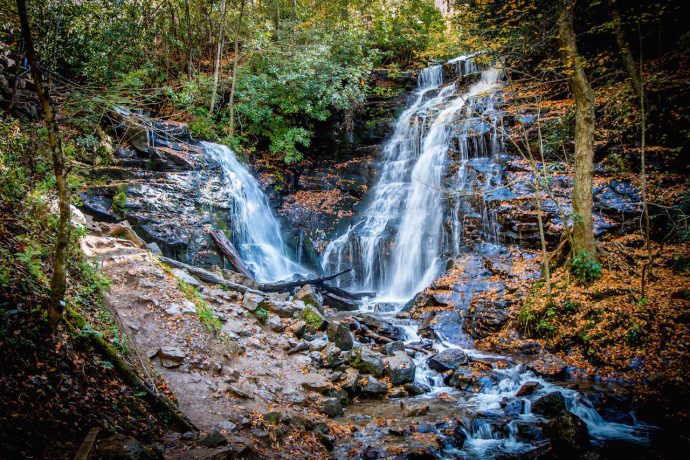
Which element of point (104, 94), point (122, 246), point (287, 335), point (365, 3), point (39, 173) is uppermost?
point (365, 3)

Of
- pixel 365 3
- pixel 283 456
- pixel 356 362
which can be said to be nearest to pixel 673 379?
pixel 356 362

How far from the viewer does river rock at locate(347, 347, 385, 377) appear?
6371 millimetres

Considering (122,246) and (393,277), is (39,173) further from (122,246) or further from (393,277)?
(393,277)

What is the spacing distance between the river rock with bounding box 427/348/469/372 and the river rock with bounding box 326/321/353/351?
Result: 5.26 feet

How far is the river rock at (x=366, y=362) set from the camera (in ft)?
20.9

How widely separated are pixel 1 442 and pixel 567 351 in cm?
789

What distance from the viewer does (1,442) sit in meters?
2.15

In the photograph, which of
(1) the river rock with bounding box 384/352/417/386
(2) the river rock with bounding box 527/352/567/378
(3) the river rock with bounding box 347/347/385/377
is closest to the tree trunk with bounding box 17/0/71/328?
(3) the river rock with bounding box 347/347/385/377

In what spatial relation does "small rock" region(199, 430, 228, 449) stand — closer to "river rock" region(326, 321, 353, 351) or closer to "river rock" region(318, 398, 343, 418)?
"river rock" region(318, 398, 343, 418)

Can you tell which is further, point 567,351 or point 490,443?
point 567,351

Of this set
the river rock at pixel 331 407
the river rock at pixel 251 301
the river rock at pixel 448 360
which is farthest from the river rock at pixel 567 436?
the river rock at pixel 251 301

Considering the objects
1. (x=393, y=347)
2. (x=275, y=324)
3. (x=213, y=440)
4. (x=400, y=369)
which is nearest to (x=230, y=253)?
(x=275, y=324)

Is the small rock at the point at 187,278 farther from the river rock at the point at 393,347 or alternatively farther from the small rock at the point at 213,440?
the small rock at the point at 213,440

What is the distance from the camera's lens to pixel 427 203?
44.0 feet
